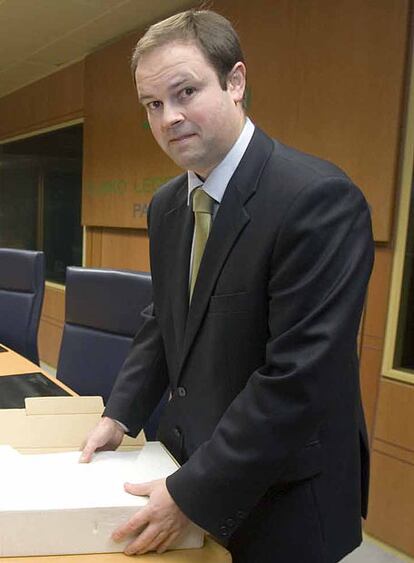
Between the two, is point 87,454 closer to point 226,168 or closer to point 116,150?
point 226,168

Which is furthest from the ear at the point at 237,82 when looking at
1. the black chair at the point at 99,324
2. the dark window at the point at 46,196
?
the dark window at the point at 46,196

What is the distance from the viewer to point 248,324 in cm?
90

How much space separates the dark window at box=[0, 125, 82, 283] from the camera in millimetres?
4766

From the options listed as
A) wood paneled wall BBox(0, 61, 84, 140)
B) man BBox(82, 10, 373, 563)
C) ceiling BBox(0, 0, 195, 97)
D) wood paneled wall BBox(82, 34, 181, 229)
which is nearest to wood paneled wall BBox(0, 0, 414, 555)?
ceiling BBox(0, 0, 195, 97)

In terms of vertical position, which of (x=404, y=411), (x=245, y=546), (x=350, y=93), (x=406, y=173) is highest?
(x=350, y=93)

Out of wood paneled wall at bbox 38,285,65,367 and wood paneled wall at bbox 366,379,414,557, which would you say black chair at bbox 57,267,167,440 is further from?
wood paneled wall at bbox 38,285,65,367

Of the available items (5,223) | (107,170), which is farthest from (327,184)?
(5,223)

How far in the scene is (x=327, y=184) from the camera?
33.0 inches

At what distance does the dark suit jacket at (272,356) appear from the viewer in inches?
32.0

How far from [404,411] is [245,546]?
1.42 m

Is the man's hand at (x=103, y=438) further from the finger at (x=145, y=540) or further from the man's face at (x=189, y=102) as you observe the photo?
the man's face at (x=189, y=102)

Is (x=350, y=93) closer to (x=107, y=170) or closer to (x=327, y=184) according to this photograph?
(x=327, y=184)

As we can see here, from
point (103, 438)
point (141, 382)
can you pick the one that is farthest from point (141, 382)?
point (103, 438)

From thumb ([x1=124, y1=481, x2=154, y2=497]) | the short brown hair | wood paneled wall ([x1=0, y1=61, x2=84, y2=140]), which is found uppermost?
wood paneled wall ([x1=0, y1=61, x2=84, y2=140])
